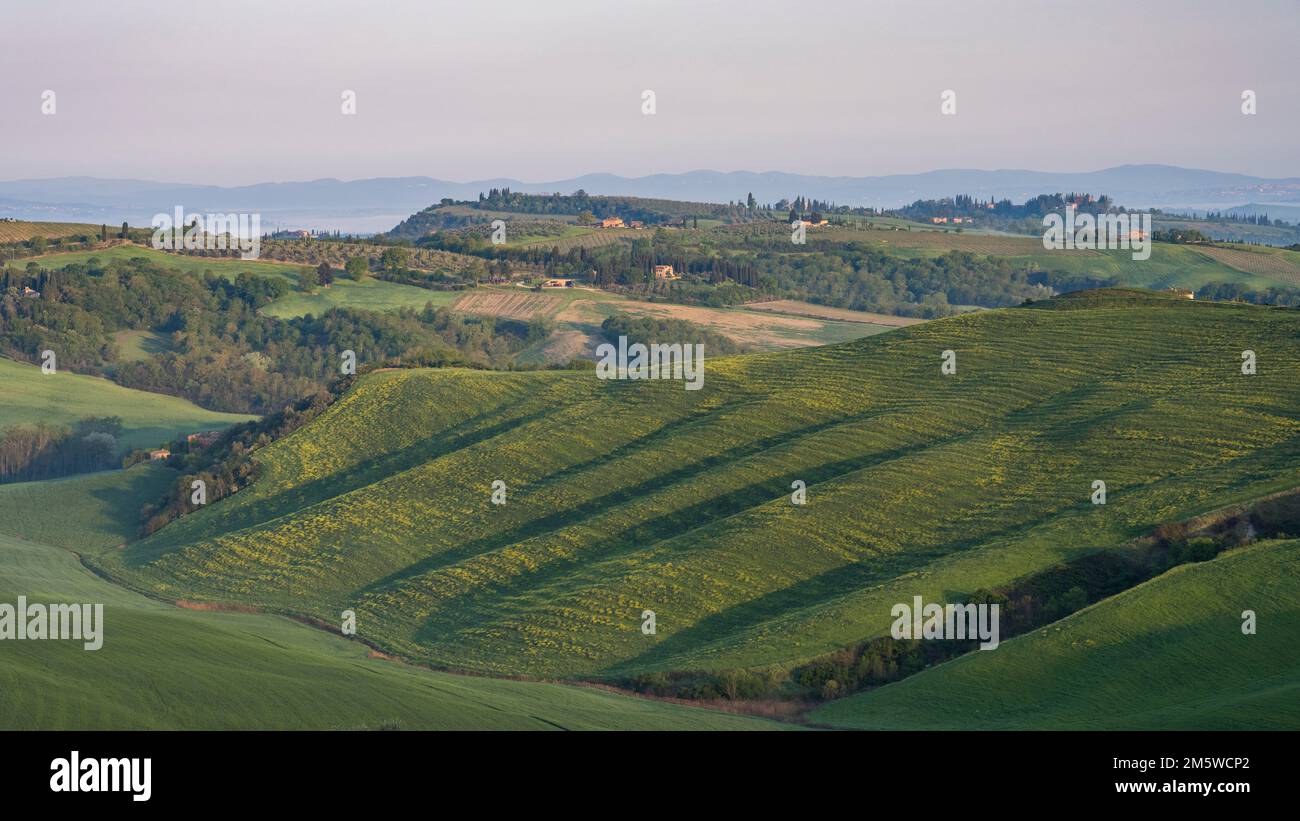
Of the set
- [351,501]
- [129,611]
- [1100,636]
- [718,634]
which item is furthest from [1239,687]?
[351,501]

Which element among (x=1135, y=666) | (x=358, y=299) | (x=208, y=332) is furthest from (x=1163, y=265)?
(x=1135, y=666)

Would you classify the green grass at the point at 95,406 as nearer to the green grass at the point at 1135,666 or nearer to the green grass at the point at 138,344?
the green grass at the point at 138,344

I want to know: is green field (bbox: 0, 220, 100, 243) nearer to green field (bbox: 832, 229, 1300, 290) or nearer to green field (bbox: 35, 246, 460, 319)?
green field (bbox: 35, 246, 460, 319)

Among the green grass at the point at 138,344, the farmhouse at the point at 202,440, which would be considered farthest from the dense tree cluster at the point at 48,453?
the green grass at the point at 138,344

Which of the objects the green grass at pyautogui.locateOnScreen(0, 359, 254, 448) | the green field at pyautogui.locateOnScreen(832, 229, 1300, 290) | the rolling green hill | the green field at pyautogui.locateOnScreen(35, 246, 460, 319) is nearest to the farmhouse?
the rolling green hill

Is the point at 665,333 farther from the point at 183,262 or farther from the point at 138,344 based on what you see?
the point at 183,262

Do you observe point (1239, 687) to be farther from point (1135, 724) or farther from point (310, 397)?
point (310, 397)
